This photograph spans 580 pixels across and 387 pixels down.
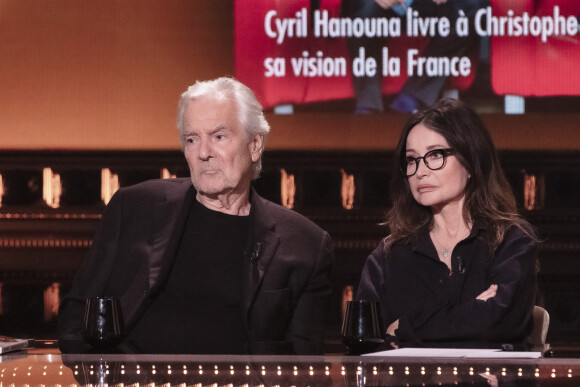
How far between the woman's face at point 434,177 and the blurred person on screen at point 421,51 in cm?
355

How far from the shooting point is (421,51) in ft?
19.9

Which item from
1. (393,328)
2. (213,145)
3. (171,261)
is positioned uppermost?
(213,145)

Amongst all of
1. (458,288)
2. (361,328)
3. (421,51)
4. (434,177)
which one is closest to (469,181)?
(434,177)

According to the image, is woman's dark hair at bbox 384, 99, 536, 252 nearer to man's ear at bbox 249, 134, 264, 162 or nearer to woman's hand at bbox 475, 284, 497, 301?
woman's hand at bbox 475, 284, 497, 301

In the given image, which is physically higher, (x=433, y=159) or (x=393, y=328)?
(x=433, y=159)

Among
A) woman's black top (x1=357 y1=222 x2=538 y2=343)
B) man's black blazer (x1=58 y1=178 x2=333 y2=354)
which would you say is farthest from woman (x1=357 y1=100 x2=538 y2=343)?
man's black blazer (x1=58 y1=178 x2=333 y2=354)

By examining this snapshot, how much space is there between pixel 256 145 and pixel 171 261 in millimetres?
465

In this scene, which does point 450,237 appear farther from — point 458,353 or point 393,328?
point 458,353

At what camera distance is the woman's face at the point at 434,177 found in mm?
2523

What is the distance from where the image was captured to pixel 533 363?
1.76 metres

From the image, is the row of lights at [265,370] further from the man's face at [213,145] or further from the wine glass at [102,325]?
the man's face at [213,145]

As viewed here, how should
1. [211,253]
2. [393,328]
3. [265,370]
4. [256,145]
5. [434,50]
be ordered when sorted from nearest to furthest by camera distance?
[265,370] → [393,328] → [211,253] → [256,145] → [434,50]

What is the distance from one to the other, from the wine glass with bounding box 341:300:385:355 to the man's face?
83 centimetres

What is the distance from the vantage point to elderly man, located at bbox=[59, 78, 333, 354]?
2.56 m
